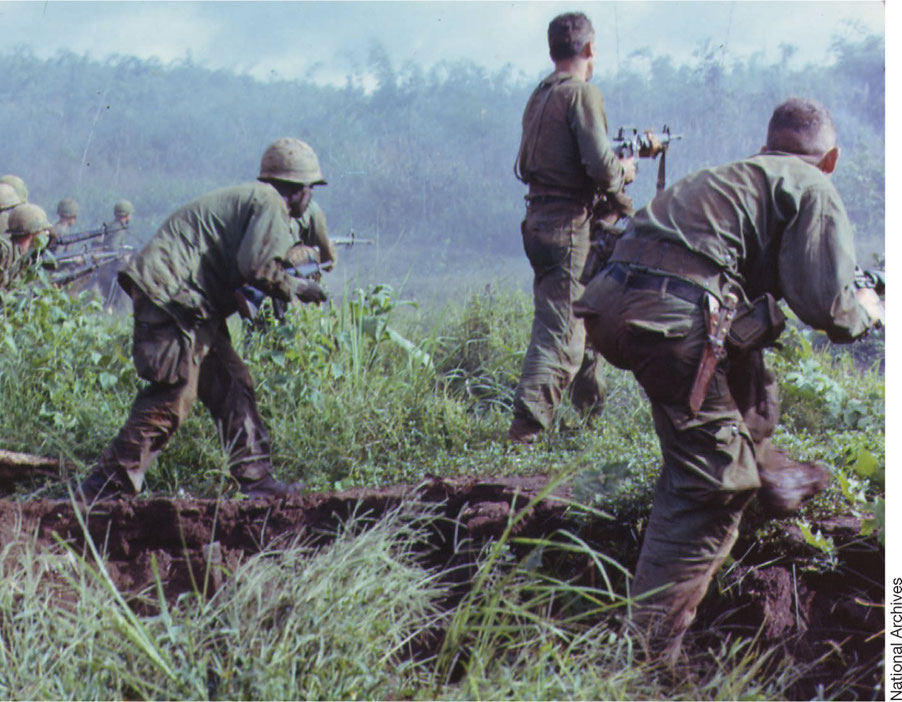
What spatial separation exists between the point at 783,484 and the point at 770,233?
101 centimetres

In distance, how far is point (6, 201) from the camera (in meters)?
11.4

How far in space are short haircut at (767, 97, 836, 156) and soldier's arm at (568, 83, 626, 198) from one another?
244cm

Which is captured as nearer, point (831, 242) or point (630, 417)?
point (831, 242)

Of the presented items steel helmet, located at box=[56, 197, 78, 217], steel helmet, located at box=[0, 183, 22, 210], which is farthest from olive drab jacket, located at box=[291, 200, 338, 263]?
steel helmet, located at box=[56, 197, 78, 217]

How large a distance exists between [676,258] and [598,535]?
4.24ft

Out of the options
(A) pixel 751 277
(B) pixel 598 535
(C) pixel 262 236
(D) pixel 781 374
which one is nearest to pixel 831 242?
(A) pixel 751 277

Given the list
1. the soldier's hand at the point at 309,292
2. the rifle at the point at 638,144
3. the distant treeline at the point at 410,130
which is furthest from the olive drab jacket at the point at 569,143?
the distant treeline at the point at 410,130

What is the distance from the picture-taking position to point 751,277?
4383 millimetres

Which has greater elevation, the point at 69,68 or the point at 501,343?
the point at 69,68

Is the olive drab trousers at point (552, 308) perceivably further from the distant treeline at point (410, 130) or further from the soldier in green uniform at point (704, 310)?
the distant treeline at point (410, 130)

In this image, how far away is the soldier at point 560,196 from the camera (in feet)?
22.7

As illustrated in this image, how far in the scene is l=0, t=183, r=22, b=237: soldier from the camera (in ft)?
36.6

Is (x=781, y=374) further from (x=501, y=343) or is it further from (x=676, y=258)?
(x=676, y=258)

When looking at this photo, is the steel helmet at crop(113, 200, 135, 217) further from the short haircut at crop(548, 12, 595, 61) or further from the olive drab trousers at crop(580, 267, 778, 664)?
the olive drab trousers at crop(580, 267, 778, 664)
